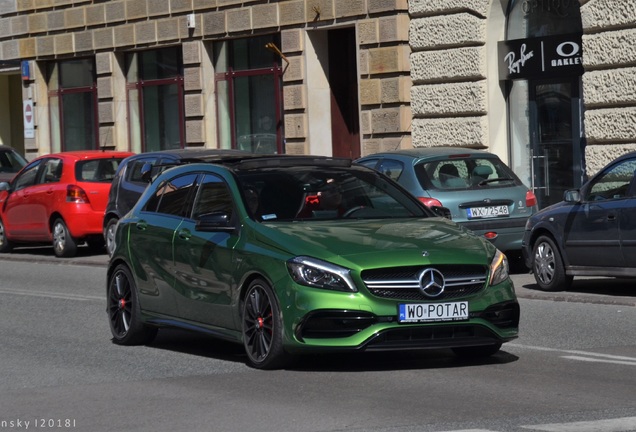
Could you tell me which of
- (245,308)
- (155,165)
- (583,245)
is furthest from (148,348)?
(155,165)

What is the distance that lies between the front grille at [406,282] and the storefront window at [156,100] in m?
21.7

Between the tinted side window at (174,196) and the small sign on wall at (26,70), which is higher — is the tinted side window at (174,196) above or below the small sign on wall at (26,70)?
below

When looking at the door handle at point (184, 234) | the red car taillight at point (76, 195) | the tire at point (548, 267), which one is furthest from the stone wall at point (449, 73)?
the door handle at point (184, 234)

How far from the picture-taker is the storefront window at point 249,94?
93.8 feet

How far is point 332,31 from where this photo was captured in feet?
90.2

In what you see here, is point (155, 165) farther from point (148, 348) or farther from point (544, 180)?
point (148, 348)

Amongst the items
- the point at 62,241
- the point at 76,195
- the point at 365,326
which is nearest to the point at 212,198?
the point at 365,326

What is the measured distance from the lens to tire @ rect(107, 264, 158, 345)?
11.8m

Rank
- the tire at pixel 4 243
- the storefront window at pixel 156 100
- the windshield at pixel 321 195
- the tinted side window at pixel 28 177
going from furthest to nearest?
1. the storefront window at pixel 156 100
2. the tire at pixel 4 243
3. the tinted side window at pixel 28 177
4. the windshield at pixel 321 195

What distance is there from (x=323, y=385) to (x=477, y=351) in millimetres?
1550

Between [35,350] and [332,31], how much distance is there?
16.4m

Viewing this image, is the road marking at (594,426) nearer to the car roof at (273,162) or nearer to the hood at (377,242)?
the hood at (377,242)

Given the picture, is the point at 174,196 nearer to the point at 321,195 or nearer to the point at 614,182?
the point at 321,195

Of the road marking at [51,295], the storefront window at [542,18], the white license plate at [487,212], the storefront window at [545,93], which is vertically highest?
the storefront window at [542,18]
